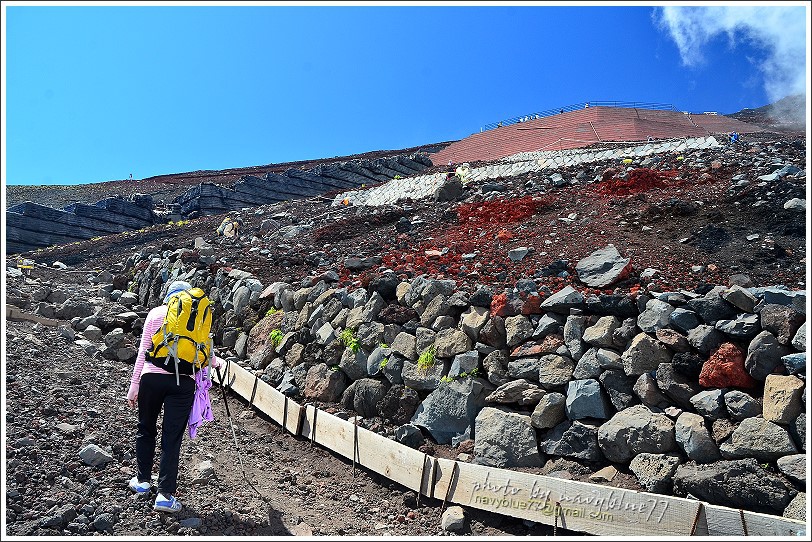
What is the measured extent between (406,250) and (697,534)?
6.59 metres

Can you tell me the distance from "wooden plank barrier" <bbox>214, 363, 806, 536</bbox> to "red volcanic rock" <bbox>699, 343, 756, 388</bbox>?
1.12 metres

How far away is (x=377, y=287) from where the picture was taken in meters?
7.89

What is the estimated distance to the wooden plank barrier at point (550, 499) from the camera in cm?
420

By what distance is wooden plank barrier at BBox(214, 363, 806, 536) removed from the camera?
4.20 metres

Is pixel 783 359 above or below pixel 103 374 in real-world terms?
above

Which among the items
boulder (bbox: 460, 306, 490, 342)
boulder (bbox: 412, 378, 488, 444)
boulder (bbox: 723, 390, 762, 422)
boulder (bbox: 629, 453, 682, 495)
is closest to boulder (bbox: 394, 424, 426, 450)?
boulder (bbox: 412, 378, 488, 444)

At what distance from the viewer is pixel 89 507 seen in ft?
14.2

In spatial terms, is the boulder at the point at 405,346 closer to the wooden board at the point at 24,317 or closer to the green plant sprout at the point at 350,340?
the green plant sprout at the point at 350,340

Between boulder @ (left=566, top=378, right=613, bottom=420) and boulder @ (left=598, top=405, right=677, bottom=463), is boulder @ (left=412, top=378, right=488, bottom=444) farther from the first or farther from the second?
boulder @ (left=598, top=405, right=677, bottom=463)

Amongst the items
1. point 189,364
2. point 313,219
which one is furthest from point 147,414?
point 313,219

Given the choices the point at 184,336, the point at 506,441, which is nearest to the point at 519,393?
the point at 506,441

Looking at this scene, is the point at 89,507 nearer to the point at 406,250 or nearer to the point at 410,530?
the point at 410,530

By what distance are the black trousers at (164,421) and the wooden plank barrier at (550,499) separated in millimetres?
2165

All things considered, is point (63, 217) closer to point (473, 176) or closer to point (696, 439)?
point (473, 176)
